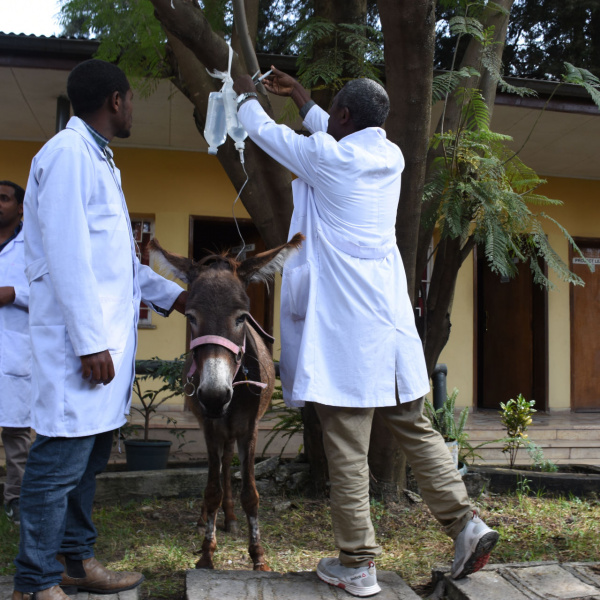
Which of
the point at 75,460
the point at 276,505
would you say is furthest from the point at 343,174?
the point at 276,505

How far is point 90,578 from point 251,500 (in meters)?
1.06

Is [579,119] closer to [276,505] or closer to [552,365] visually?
[552,365]

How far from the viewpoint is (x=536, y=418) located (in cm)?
992

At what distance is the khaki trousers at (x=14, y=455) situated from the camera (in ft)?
14.4

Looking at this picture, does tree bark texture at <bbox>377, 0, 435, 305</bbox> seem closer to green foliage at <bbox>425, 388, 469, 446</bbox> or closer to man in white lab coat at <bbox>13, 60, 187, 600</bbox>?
green foliage at <bbox>425, 388, 469, 446</bbox>

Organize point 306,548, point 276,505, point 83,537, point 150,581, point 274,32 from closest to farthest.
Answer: point 83,537
point 150,581
point 306,548
point 276,505
point 274,32

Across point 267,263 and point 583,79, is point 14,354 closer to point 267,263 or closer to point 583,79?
point 267,263

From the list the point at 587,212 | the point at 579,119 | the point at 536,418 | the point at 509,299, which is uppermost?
the point at 579,119

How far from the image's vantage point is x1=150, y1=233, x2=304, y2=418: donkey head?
2912mm

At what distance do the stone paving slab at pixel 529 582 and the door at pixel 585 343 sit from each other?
8312 millimetres

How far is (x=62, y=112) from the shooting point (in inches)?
296

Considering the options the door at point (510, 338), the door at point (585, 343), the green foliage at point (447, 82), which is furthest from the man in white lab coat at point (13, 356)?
the door at point (585, 343)

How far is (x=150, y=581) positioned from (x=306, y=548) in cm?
105

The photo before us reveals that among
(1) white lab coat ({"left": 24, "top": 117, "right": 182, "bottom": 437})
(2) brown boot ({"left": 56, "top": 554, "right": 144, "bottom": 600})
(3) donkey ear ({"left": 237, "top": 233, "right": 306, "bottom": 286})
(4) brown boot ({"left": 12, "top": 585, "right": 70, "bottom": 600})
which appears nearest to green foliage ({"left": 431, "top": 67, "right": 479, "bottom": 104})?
(3) donkey ear ({"left": 237, "top": 233, "right": 306, "bottom": 286})
